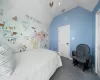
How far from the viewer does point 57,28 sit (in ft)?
12.6

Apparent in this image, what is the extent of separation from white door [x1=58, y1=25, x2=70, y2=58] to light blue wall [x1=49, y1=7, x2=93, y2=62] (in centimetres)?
20

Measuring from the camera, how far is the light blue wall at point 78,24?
8.75 ft

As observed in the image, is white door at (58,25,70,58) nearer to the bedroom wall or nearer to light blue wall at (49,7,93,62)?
light blue wall at (49,7,93,62)

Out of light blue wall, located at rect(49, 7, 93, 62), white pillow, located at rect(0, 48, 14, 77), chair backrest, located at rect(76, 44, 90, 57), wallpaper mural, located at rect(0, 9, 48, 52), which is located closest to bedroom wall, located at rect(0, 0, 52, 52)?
wallpaper mural, located at rect(0, 9, 48, 52)

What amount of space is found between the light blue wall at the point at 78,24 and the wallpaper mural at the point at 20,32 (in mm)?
1656

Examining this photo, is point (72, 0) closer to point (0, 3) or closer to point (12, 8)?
point (12, 8)

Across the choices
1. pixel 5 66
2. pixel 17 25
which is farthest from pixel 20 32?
pixel 5 66

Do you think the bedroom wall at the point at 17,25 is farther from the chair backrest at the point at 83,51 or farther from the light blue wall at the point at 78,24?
the chair backrest at the point at 83,51

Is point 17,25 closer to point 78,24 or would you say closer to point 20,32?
point 20,32

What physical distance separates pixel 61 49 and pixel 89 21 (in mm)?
2054

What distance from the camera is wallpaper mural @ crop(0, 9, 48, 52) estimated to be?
1719 mm

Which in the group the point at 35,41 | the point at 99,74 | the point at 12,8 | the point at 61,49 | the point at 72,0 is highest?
the point at 72,0

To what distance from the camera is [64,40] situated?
3.55 m

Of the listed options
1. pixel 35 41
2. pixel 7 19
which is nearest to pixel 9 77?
pixel 7 19
